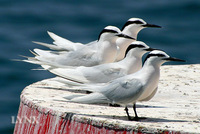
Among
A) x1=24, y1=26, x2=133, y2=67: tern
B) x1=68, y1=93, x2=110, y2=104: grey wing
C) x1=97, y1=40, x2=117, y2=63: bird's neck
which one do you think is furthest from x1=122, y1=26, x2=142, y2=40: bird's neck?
x1=68, y1=93, x2=110, y2=104: grey wing

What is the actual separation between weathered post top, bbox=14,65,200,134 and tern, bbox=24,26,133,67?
0.35 metres

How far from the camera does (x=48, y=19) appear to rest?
17078mm

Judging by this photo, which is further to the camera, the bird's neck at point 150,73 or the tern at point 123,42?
the tern at point 123,42

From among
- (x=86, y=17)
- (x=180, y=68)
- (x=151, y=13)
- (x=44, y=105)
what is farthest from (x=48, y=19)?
(x=44, y=105)

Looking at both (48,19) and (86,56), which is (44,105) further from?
(48,19)

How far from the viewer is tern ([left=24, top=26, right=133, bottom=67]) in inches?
291

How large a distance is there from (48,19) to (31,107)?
11192 millimetres

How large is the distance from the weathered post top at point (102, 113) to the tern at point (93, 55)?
0.35m

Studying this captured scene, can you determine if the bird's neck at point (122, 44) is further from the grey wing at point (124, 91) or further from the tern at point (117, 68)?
the grey wing at point (124, 91)

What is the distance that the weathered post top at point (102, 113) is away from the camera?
529 centimetres

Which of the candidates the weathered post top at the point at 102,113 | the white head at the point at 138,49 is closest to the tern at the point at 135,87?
the weathered post top at the point at 102,113

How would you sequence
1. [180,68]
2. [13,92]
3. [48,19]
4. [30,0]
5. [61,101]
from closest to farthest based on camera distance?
[61,101] < [180,68] < [13,92] < [48,19] < [30,0]

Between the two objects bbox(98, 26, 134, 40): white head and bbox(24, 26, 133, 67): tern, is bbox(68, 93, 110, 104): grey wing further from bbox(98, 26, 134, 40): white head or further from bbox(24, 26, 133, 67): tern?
bbox(98, 26, 134, 40): white head

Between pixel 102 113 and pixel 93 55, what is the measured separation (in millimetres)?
1770
